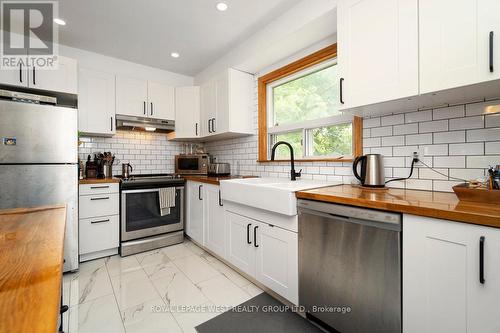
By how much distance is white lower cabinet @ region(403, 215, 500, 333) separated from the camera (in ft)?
2.83

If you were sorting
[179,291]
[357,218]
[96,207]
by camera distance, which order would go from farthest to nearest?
[96,207] < [179,291] < [357,218]

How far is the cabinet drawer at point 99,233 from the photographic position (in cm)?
241

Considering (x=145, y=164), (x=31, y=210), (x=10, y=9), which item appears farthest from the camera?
(x=145, y=164)

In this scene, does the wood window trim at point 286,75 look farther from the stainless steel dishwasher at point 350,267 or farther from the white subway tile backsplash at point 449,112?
the stainless steel dishwasher at point 350,267

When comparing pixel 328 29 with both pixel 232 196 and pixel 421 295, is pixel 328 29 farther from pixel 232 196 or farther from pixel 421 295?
pixel 421 295

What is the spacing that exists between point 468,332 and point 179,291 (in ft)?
6.03

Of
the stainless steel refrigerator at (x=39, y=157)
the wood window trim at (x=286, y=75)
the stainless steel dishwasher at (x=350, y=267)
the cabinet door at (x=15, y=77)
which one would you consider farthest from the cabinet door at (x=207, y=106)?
the stainless steel dishwasher at (x=350, y=267)

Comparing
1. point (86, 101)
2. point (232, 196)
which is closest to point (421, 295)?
point (232, 196)

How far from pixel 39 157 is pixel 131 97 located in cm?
133

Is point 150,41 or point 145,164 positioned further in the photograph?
point 145,164

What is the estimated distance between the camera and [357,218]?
1209mm

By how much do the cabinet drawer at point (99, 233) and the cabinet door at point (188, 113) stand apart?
1.46 m

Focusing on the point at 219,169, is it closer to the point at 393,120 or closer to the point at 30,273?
the point at 393,120

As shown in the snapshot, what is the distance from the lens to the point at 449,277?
95 centimetres
